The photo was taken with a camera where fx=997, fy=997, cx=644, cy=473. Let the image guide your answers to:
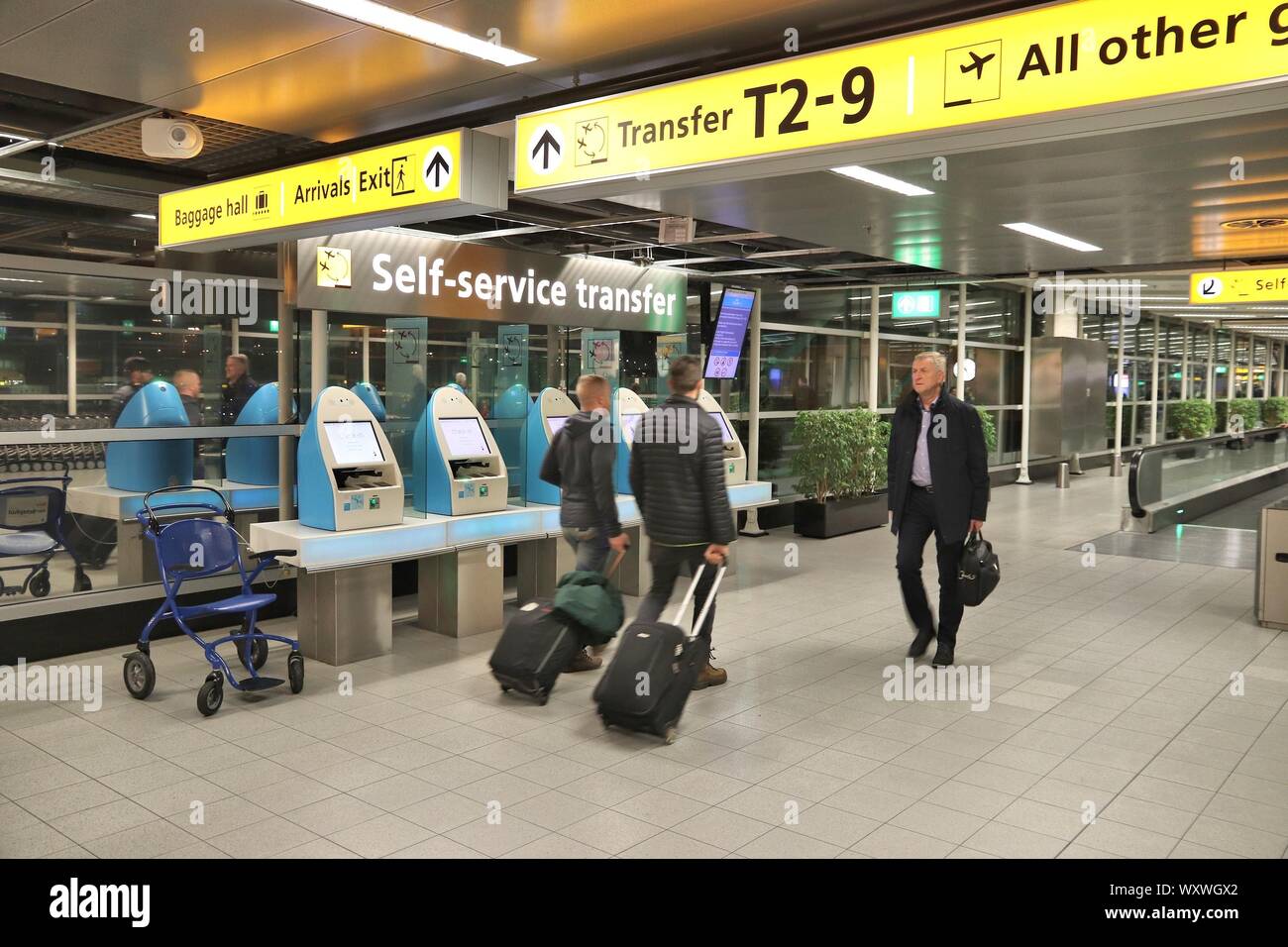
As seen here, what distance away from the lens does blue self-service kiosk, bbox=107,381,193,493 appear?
20.2ft

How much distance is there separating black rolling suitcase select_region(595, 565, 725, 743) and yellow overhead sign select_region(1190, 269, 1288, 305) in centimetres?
810

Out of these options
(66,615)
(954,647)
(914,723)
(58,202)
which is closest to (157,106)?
(58,202)

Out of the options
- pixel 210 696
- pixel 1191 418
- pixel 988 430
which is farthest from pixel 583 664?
pixel 1191 418

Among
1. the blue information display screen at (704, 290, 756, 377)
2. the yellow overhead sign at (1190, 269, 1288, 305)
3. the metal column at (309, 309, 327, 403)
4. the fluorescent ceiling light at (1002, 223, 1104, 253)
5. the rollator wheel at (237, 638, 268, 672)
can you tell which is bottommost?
the rollator wheel at (237, 638, 268, 672)

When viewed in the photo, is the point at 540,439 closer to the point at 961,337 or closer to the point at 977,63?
the point at 977,63

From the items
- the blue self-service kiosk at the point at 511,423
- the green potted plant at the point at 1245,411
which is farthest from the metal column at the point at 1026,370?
the blue self-service kiosk at the point at 511,423

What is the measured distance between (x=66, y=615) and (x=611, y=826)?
3907 millimetres

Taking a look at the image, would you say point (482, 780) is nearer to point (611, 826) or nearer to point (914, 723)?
point (611, 826)

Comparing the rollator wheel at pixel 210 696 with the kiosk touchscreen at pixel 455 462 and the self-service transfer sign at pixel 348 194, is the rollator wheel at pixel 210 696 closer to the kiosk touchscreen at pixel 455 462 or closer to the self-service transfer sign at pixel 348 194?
the kiosk touchscreen at pixel 455 462

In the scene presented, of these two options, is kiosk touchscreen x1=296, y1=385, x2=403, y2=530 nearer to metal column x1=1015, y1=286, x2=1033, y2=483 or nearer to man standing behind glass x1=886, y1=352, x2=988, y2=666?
man standing behind glass x1=886, y1=352, x2=988, y2=666

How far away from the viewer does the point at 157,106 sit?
475 centimetres

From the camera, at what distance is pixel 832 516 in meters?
10.8

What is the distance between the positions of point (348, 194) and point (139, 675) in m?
2.60

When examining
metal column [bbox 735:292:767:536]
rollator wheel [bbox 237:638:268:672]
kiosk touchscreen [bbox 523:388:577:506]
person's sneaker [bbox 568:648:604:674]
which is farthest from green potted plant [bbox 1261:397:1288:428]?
rollator wheel [bbox 237:638:268:672]
